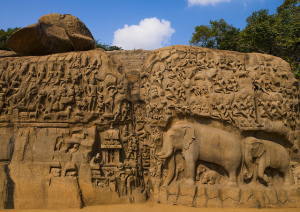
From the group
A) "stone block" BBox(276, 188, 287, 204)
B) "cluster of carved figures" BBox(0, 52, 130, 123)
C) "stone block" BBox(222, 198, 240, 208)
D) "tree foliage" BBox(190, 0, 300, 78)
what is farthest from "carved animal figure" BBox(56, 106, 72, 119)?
"tree foliage" BBox(190, 0, 300, 78)

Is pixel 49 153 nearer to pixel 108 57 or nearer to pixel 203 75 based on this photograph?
pixel 108 57

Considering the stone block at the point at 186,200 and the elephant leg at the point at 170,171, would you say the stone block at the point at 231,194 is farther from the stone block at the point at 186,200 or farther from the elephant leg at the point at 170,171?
the elephant leg at the point at 170,171

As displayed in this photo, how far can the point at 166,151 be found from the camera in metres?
5.44

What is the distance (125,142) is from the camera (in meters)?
5.84

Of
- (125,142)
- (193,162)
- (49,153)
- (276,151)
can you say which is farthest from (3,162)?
(276,151)

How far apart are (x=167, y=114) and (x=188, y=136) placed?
70cm

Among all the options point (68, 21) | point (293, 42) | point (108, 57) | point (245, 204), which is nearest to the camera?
point (245, 204)

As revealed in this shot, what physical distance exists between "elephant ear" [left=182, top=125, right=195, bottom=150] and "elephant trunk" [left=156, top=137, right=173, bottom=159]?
314 millimetres

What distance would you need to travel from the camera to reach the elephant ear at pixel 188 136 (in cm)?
533

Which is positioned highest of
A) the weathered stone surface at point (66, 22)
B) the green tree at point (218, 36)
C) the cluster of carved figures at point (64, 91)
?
the green tree at point (218, 36)

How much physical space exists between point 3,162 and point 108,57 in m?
3.52

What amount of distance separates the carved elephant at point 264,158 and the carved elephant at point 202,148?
0.22 m

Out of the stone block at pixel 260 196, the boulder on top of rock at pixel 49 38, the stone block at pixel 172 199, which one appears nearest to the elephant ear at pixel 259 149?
the stone block at pixel 260 196

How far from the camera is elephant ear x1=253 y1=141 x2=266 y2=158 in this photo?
5.34 metres
